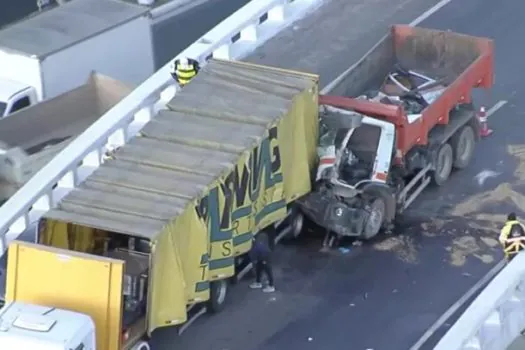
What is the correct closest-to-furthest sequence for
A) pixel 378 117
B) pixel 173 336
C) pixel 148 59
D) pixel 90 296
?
pixel 90 296 < pixel 173 336 < pixel 378 117 < pixel 148 59

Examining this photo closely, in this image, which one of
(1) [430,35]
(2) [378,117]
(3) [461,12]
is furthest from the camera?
(3) [461,12]

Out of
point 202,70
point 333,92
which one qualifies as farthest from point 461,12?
point 202,70

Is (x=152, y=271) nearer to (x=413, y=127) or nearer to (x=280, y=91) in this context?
(x=280, y=91)

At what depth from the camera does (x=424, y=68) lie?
26.6 m

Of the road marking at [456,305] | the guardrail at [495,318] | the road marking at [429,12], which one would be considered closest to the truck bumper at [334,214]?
the road marking at [456,305]

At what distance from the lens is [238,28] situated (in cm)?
2648

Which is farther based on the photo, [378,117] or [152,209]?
[378,117]

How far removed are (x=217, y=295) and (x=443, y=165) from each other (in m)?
5.17

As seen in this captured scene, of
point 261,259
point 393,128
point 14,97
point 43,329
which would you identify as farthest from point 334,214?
point 14,97

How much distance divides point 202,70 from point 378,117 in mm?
2677

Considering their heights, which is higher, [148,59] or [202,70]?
[202,70]

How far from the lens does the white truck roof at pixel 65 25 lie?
1042 inches

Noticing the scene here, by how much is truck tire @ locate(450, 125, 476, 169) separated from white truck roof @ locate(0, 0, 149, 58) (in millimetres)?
6303

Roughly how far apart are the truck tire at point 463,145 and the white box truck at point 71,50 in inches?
245
